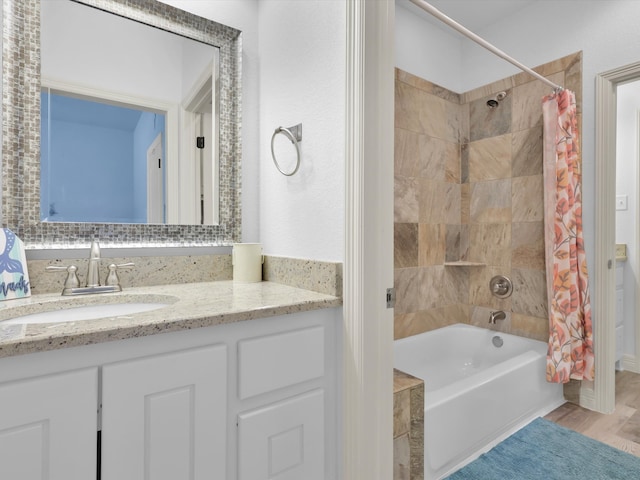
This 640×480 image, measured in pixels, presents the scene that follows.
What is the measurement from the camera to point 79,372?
76cm

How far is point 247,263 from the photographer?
4.85ft

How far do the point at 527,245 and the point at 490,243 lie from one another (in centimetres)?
26

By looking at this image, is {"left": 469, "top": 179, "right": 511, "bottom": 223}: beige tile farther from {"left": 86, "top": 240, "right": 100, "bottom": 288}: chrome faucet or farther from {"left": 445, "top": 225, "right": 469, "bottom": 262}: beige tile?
{"left": 86, "top": 240, "right": 100, "bottom": 288}: chrome faucet

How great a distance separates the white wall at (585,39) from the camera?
6.75ft

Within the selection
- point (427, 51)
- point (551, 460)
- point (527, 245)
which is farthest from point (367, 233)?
point (427, 51)

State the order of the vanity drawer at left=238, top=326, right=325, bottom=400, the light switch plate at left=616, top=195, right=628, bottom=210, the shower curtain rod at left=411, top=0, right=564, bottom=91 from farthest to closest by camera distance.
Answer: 1. the light switch plate at left=616, top=195, right=628, bottom=210
2. the shower curtain rod at left=411, top=0, right=564, bottom=91
3. the vanity drawer at left=238, top=326, right=325, bottom=400

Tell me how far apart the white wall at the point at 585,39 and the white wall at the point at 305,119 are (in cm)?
138

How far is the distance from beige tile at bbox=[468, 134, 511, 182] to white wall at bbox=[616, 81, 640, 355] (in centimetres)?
118

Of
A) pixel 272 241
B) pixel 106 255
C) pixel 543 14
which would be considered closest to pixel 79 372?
pixel 106 255

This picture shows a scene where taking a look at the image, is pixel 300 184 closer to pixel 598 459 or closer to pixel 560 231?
pixel 560 231

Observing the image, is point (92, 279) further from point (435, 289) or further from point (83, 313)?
point (435, 289)

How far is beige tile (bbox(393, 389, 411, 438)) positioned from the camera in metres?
1.31

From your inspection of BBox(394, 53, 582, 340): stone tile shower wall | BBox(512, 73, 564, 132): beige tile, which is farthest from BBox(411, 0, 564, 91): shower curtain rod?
BBox(394, 53, 582, 340): stone tile shower wall

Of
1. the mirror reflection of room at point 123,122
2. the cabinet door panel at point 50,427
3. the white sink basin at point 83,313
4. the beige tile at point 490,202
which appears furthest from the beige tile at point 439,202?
the cabinet door panel at point 50,427
